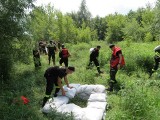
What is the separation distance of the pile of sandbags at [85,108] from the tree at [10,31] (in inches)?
131

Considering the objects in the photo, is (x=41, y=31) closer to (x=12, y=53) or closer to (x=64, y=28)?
(x=64, y=28)

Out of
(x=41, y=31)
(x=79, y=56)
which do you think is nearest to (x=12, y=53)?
(x=79, y=56)

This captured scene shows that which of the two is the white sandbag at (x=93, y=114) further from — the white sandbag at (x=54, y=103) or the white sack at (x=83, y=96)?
the white sack at (x=83, y=96)

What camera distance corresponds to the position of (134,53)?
11.7m

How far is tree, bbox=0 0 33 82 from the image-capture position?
8.66m

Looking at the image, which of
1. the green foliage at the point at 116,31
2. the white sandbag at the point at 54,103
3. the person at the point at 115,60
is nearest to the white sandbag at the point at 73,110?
the white sandbag at the point at 54,103

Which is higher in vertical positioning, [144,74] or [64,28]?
[64,28]

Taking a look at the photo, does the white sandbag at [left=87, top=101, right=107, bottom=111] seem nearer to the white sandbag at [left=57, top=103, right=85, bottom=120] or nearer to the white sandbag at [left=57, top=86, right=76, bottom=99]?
the white sandbag at [left=57, top=103, right=85, bottom=120]

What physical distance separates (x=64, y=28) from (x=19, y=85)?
2170 centimetres

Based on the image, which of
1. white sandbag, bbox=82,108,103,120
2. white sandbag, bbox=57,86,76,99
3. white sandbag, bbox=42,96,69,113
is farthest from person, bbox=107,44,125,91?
white sandbag, bbox=82,108,103,120

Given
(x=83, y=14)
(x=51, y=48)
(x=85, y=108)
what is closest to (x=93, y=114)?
(x=85, y=108)

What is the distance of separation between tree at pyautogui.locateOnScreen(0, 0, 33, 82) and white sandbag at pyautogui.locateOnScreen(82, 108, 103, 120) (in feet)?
14.4

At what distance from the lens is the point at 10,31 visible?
8.88 metres

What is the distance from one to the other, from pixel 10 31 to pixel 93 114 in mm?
4853
